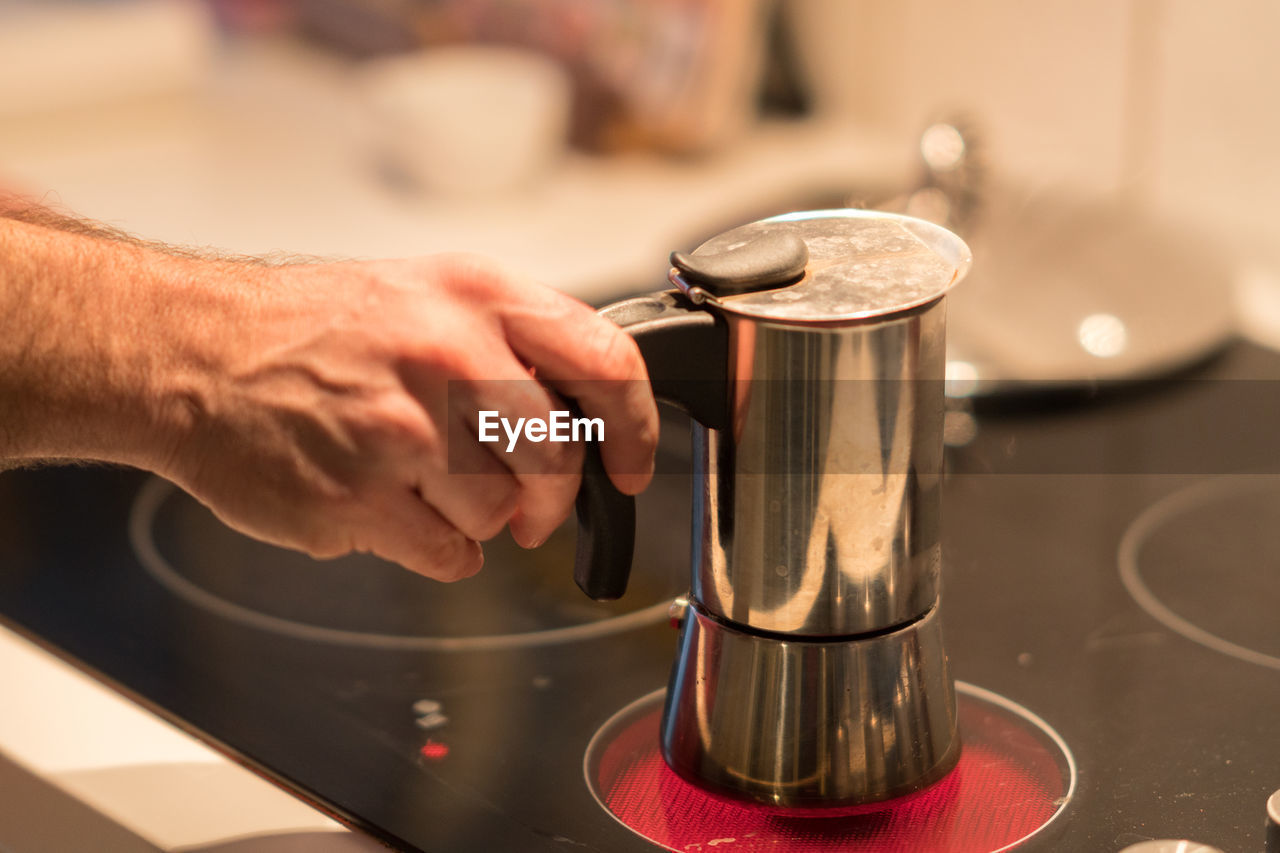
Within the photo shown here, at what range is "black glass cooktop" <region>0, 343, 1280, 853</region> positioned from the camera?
560 mm

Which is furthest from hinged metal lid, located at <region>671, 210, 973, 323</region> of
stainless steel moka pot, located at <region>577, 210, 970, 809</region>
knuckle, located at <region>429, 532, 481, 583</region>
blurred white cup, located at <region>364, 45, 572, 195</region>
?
blurred white cup, located at <region>364, 45, 572, 195</region>

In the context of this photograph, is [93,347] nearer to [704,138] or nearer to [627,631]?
[627,631]

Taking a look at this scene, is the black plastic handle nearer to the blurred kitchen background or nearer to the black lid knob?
the black lid knob

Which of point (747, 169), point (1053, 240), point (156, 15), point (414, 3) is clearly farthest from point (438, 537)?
point (156, 15)

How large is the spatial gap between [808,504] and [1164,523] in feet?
1.21

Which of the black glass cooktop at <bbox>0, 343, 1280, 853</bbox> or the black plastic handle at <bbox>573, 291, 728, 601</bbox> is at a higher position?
the black plastic handle at <bbox>573, 291, 728, 601</bbox>

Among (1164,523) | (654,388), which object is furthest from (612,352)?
(1164,523)

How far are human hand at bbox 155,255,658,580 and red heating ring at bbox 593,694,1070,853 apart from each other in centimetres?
12

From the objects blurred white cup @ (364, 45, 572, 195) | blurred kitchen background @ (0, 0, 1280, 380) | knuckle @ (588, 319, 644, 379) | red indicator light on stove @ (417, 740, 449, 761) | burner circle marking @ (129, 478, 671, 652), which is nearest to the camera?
knuckle @ (588, 319, 644, 379)

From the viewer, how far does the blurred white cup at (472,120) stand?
142cm

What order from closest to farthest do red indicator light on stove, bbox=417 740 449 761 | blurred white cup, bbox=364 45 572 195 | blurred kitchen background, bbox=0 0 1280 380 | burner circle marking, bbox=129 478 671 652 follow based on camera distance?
red indicator light on stove, bbox=417 740 449 761, burner circle marking, bbox=129 478 671 652, blurred kitchen background, bbox=0 0 1280 380, blurred white cup, bbox=364 45 572 195

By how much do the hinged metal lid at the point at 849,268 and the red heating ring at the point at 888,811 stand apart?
0.19 m

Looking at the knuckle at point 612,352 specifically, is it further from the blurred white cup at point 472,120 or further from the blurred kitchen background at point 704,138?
the blurred white cup at point 472,120

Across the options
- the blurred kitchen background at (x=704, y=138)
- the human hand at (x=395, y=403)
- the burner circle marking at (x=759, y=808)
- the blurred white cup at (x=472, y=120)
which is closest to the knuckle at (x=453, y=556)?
the human hand at (x=395, y=403)
